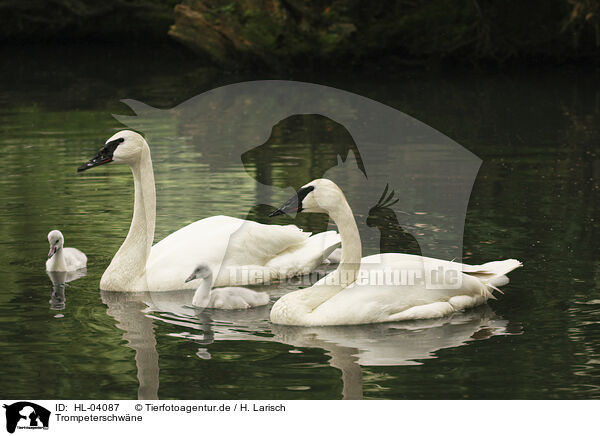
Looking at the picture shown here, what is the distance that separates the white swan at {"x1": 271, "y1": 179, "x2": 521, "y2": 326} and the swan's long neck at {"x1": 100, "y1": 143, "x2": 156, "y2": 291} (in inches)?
66.2

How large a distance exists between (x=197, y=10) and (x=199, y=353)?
19929 millimetres

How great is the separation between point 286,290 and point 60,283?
202cm

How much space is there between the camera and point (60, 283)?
9.60 metres

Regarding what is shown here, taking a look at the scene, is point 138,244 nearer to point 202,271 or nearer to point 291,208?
point 202,271

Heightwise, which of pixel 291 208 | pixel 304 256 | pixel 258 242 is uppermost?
pixel 291 208

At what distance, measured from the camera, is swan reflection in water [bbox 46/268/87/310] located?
8.97 meters

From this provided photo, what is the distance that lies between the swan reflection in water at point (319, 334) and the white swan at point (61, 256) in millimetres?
977

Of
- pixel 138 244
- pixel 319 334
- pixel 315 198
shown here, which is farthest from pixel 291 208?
pixel 138 244

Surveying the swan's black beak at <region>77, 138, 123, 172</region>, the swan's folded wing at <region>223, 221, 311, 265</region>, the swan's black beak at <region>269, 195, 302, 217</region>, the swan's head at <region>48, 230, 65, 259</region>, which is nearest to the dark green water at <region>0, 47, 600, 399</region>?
the swan's head at <region>48, 230, 65, 259</region>

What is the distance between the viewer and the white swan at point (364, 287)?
8.20 meters

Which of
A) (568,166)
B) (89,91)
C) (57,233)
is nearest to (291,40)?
(89,91)

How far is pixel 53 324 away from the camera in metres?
8.34

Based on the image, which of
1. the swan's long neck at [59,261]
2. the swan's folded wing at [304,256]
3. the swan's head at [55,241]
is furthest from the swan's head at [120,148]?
the swan's folded wing at [304,256]

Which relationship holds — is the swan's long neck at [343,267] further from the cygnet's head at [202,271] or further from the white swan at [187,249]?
the white swan at [187,249]
